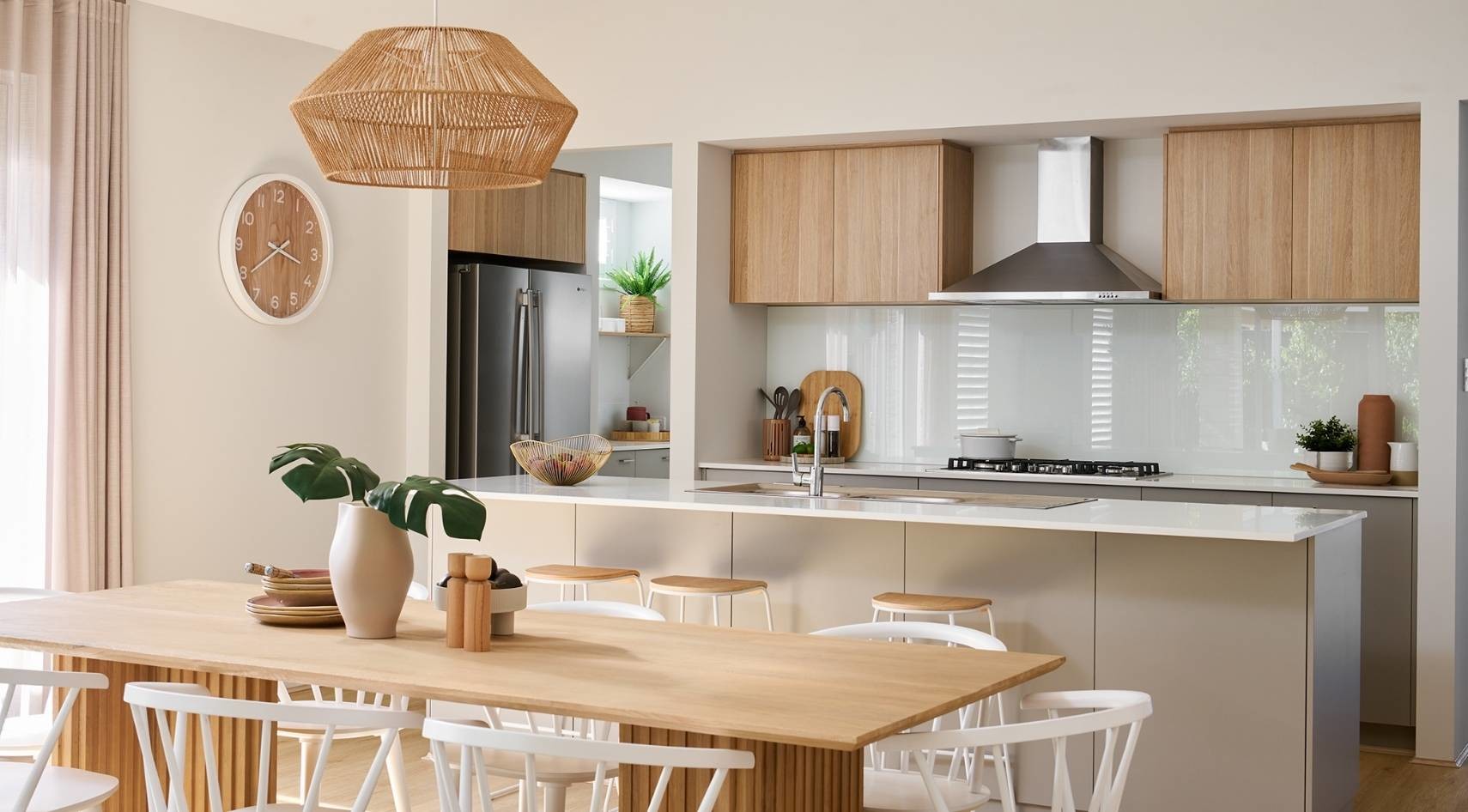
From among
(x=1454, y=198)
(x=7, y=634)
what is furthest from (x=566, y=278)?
(x=7, y=634)

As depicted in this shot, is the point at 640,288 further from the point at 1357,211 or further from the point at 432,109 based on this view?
the point at 432,109

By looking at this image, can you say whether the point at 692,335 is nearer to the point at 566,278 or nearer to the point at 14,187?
the point at 566,278

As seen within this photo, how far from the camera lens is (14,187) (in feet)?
15.8

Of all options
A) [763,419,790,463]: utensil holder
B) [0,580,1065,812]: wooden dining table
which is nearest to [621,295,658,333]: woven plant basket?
[763,419,790,463]: utensil holder

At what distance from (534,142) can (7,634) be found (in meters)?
1.46

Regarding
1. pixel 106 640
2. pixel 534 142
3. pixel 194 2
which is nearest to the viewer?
pixel 106 640

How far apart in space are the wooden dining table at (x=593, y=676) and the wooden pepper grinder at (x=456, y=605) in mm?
31

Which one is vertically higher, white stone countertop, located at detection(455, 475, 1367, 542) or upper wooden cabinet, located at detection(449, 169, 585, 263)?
upper wooden cabinet, located at detection(449, 169, 585, 263)

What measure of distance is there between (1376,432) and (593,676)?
4068mm

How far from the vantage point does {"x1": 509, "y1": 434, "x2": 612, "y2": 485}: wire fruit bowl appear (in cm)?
514

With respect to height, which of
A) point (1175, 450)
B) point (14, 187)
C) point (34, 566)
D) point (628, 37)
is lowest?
point (34, 566)

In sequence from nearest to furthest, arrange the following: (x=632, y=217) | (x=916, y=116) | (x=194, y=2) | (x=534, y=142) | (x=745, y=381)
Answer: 1. (x=534, y=142)
2. (x=194, y=2)
3. (x=916, y=116)
4. (x=745, y=381)
5. (x=632, y=217)

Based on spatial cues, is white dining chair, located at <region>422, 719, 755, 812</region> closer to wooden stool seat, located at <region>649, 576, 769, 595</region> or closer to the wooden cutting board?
wooden stool seat, located at <region>649, 576, 769, 595</region>

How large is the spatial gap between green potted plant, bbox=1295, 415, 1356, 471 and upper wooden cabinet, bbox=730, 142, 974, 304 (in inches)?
62.4
